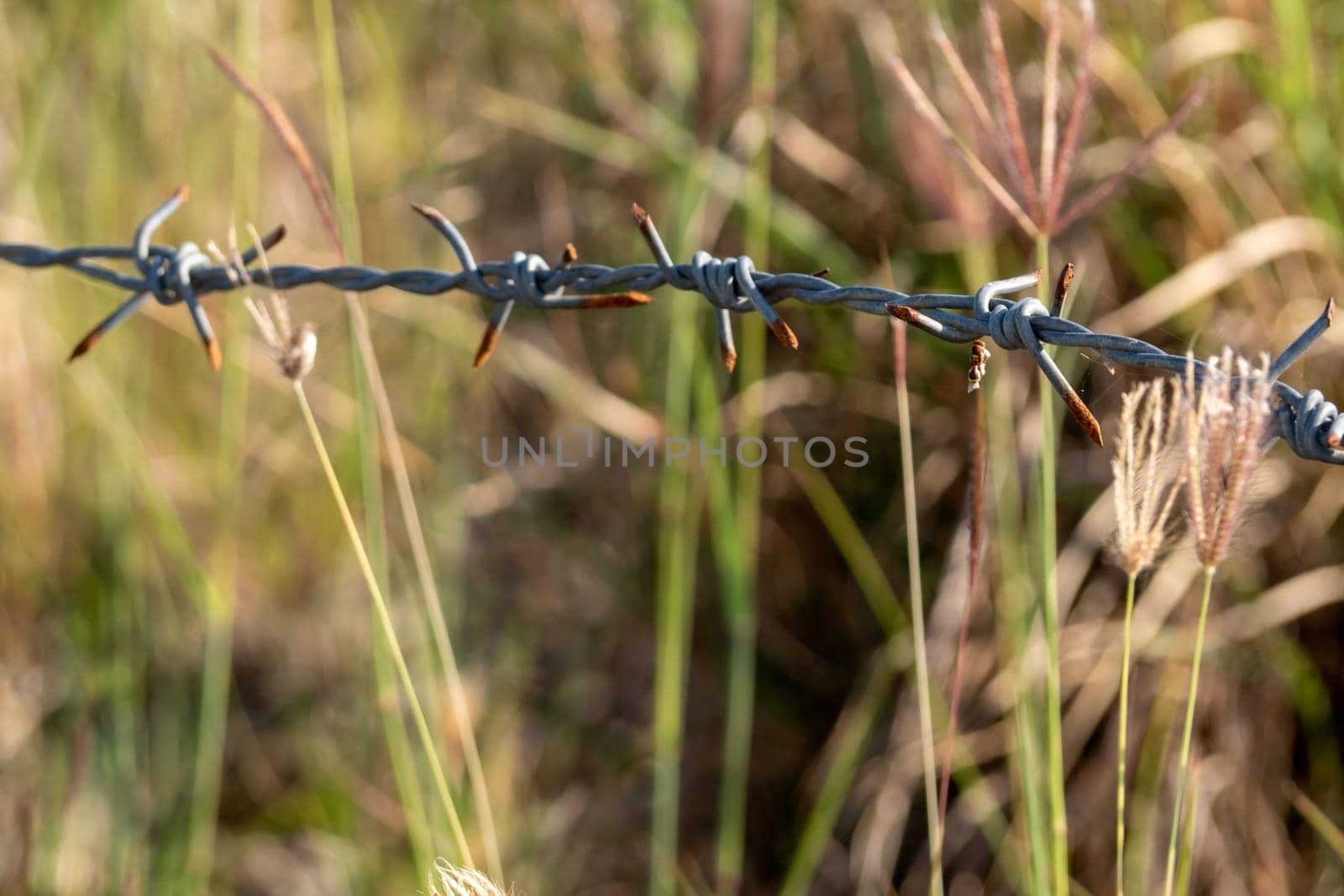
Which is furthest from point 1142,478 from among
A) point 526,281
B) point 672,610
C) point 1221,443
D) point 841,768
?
point 841,768

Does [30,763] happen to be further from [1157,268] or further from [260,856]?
[1157,268]

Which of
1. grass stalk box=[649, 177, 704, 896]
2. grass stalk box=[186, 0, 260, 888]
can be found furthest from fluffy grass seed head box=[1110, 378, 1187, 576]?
grass stalk box=[186, 0, 260, 888]

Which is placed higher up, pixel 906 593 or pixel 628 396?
pixel 628 396

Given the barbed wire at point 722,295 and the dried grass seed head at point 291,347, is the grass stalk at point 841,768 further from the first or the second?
the dried grass seed head at point 291,347

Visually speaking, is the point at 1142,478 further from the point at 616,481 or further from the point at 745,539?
the point at 616,481

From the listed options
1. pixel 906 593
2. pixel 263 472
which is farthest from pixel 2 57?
pixel 906 593

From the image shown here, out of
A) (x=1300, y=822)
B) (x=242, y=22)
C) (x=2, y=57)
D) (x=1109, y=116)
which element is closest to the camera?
(x=242, y=22)
